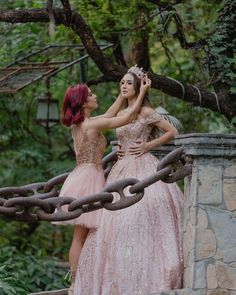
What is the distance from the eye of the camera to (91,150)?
6.92m

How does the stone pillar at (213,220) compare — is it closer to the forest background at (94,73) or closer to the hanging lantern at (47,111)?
the forest background at (94,73)

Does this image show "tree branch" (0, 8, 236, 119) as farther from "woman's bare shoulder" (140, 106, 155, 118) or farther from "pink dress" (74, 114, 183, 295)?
"pink dress" (74, 114, 183, 295)

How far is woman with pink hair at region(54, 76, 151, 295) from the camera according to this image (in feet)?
22.4

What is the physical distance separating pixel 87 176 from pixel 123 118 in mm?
536

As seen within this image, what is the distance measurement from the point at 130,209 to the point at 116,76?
179 cm

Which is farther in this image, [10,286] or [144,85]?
[10,286]

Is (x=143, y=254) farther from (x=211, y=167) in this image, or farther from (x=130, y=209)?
(x=211, y=167)

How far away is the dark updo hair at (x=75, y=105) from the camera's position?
687 cm

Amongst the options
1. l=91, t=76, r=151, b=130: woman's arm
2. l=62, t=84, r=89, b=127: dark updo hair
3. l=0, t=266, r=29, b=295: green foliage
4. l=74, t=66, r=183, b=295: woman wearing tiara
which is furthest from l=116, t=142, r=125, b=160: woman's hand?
l=0, t=266, r=29, b=295: green foliage

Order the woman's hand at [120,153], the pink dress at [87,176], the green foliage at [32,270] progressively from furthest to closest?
the green foliage at [32,270], the woman's hand at [120,153], the pink dress at [87,176]

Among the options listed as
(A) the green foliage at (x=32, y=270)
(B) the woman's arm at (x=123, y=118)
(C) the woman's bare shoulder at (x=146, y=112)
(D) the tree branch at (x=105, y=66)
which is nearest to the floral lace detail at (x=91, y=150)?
(B) the woman's arm at (x=123, y=118)

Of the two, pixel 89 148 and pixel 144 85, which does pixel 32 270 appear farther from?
pixel 144 85

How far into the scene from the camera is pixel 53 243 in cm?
1469

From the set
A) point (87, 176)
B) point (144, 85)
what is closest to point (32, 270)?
point (87, 176)
